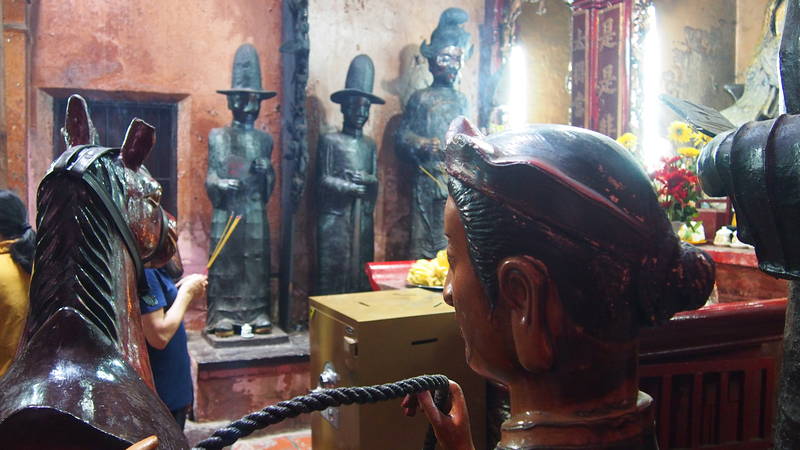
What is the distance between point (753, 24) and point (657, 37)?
1056 millimetres

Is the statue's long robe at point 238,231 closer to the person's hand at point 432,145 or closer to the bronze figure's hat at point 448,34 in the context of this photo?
the person's hand at point 432,145

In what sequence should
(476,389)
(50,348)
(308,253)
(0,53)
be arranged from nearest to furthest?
(50,348), (476,389), (0,53), (308,253)

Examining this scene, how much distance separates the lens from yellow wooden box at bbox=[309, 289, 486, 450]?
7.31ft

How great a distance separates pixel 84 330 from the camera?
1.17m

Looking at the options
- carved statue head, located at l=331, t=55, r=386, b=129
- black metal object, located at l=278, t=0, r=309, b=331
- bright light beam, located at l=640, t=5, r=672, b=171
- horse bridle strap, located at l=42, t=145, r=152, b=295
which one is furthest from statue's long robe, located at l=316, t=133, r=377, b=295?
horse bridle strap, located at l=42, t=145, r=152, b=295

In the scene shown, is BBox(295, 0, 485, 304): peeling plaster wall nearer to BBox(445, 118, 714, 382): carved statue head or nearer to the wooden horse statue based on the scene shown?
the wooden horse statue

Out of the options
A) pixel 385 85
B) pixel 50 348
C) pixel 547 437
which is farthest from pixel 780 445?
pixel 385 85

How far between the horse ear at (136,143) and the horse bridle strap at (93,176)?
7 cm

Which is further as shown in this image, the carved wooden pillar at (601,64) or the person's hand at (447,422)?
the carved wooden pillar at (601,64)

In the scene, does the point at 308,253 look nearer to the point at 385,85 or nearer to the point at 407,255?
the point at 407,255

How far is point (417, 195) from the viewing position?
6.20 meters

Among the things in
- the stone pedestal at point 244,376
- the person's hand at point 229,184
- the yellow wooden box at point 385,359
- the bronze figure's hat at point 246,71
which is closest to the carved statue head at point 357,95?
the bronze figure's hat at point 246,71

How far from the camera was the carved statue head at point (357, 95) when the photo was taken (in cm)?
569

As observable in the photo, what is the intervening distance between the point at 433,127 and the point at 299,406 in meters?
5.25
